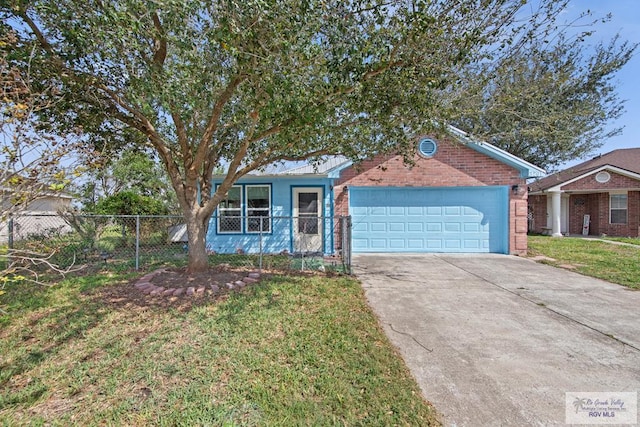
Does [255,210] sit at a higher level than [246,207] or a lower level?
lower

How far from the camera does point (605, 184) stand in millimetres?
15406

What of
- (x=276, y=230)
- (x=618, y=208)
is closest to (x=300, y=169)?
(x=276, y=230)

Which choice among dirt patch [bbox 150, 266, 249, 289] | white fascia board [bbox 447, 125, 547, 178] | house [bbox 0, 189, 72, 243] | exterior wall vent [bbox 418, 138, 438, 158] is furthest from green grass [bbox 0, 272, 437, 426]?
white fascia board [bbox 447, 125, 547, 178]

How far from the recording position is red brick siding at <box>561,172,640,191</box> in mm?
14999

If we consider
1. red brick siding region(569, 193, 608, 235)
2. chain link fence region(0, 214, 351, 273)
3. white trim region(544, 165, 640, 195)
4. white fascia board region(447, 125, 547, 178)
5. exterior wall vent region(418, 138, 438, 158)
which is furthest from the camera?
red brick siding region(569, 193, 608, 235)

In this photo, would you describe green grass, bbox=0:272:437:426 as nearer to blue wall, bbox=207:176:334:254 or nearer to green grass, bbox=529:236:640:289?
blue wall, bbox=207:176:334:254

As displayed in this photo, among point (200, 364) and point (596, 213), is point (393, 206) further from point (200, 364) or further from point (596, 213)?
point (596, 213)

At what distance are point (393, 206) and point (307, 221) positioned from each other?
3.17m

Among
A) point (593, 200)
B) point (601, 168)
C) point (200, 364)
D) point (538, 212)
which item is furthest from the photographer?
point (538, 212)

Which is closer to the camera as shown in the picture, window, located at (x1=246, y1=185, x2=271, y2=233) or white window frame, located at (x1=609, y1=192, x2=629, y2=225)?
window, located at (x1=246, y1=185, x2=271, y2=233)

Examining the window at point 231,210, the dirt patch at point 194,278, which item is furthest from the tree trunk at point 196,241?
the window at point 231,210

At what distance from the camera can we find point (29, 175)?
281 centimetres
